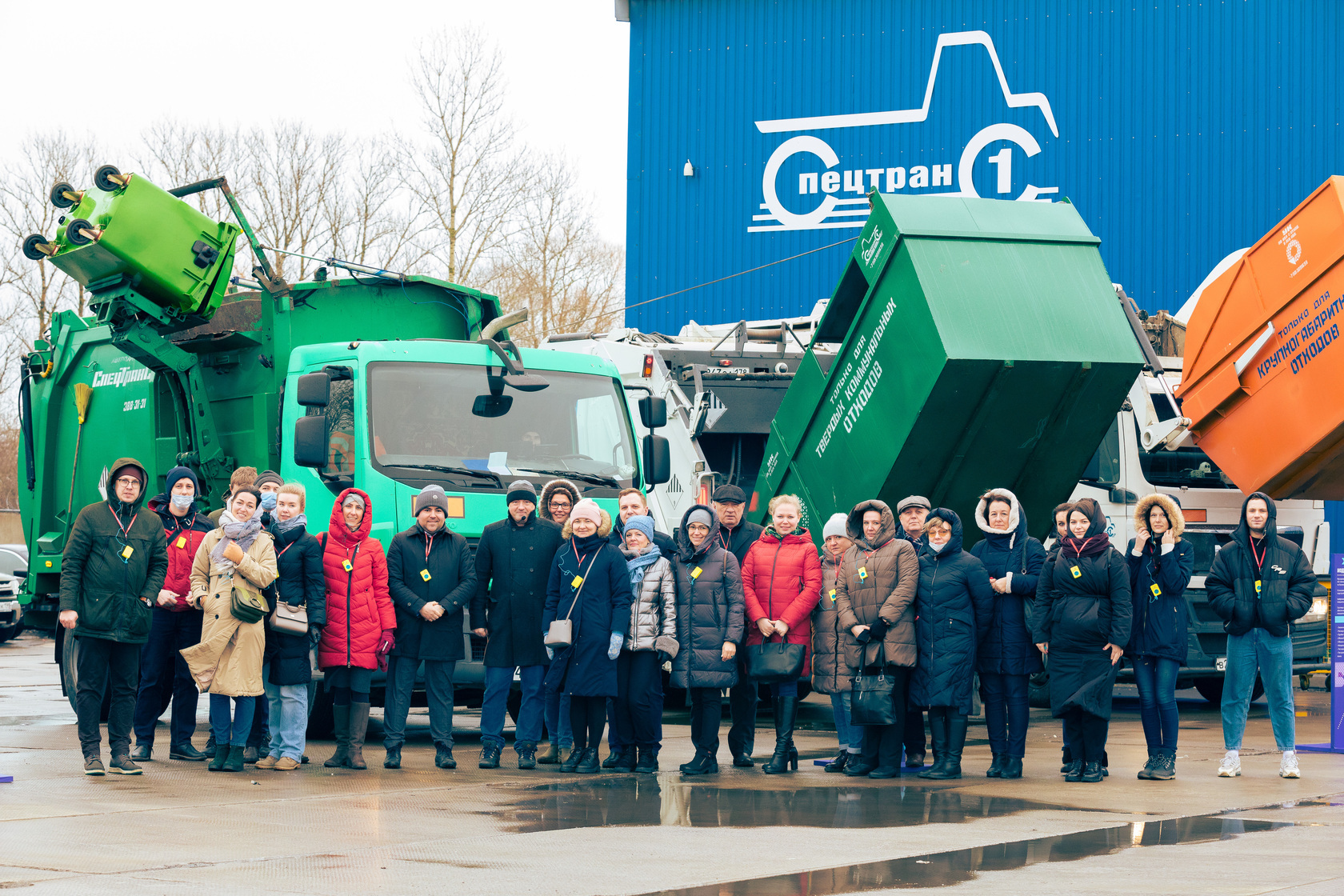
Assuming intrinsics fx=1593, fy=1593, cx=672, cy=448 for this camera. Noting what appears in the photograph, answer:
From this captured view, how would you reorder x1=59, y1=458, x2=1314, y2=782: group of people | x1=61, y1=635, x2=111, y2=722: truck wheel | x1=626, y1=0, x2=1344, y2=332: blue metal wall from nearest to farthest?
x1=59, y1=458, x2=1314, y2=782: group of people → x1=61, y1=635, x2=111, y2=722: truck wheel → x1=626, y1=0, x2=1344, y2=332: blue metal wall

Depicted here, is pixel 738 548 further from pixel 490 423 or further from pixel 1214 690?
pixel 1214 690

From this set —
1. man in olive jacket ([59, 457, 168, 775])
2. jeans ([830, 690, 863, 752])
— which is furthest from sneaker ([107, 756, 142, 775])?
jeans ([830, 690, 863, 752])

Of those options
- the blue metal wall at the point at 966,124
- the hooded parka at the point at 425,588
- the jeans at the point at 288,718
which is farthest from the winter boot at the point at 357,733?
the blue metal wall at the point at 966,124

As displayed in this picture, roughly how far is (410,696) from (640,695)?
1454mm

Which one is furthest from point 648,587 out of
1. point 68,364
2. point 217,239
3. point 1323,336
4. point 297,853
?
point 68,364

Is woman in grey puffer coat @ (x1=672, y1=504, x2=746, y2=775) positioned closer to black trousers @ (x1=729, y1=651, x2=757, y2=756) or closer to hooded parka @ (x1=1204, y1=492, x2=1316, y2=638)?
black trousers @ (x1=729, y1=651, x2=757, y2=756)

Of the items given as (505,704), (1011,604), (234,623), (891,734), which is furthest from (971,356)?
(234,623)

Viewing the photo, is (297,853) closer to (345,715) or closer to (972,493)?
(345,715)

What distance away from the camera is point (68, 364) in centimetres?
1317

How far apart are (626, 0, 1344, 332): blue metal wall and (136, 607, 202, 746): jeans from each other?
41.7 feet

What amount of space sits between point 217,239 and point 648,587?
179 inches

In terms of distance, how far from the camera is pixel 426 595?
31.0 ft

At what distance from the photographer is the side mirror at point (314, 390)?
10.1 m

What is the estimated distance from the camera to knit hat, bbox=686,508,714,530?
933 centimetres
